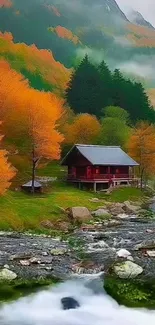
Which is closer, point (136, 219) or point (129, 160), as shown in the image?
point (136, 219)

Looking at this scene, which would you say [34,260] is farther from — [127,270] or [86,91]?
[86,91]

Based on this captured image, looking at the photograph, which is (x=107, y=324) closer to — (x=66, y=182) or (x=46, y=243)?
(x=46, y=243)

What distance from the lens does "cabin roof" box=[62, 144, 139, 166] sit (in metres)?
71.6

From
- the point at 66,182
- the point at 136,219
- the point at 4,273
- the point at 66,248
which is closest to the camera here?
the point at 4,273

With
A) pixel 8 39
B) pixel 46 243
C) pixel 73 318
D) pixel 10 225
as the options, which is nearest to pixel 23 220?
pixel 10 225

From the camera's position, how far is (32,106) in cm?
6203

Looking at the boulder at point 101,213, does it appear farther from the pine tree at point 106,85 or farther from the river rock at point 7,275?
the pine tree at point 106,85

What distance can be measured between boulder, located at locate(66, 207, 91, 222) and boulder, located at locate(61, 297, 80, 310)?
22183 millimetres

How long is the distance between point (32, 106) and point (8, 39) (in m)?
109

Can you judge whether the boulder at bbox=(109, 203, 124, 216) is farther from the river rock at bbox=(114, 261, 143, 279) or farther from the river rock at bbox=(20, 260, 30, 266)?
the river rock at bbox=(114, 261, 143, 279)

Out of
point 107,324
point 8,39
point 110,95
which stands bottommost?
point 107,324

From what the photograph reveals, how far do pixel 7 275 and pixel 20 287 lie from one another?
5.87ft

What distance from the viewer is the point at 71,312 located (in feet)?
68.0

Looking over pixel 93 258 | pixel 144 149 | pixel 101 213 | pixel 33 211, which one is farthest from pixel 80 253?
pixel 144 149
